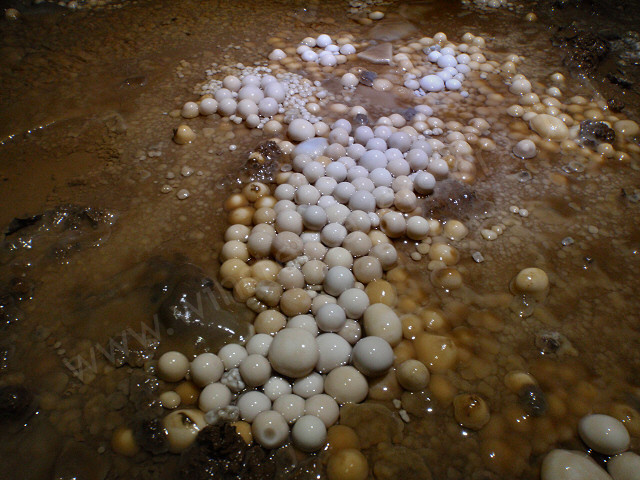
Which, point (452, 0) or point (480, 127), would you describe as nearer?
point (480, 127)

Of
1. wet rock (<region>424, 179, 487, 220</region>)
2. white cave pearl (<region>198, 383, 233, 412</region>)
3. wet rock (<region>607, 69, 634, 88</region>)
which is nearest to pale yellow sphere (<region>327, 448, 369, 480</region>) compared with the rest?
white cave pearl (<region>198, 383, 233, 412</region>)

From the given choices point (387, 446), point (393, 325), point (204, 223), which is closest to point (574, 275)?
point (393, 325)

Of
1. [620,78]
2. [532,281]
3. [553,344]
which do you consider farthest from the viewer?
[620,78]

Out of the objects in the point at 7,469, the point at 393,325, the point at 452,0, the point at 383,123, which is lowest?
the point at 7,469

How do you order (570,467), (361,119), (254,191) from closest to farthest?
(570,467)
(254,191)
(361,119)

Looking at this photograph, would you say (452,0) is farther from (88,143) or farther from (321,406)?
(321,406)

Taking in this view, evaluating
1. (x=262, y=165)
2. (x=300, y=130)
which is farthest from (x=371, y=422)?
(x=300, y=130)

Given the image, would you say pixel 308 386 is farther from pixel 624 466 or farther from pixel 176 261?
pixel 624 466
